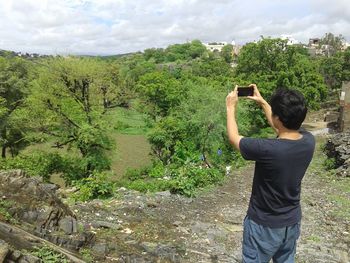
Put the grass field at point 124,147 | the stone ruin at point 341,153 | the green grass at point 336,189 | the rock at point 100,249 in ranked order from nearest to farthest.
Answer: the rock at point 100,249 < the green grass at point 336,189 < the stone ruin at point 341,153 < the grass field at point 124,147

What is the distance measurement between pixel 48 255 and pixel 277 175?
9.73 feet

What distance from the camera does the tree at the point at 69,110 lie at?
19.9 metres

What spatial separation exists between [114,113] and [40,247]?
1838cm

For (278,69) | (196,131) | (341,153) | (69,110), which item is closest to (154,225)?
(341,153)

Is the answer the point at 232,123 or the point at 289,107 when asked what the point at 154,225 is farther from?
the point at 289,107

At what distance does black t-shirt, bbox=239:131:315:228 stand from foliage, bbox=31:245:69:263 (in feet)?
8.28

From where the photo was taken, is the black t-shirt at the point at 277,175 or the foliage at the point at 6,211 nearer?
the black t-shirt at the point at 277,175

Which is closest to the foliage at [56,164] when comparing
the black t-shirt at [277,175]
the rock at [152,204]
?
the rock at [152,204]

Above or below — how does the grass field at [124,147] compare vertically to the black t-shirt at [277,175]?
below

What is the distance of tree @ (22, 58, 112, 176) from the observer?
19875 mm

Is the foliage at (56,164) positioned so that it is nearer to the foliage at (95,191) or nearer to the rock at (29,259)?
the foliage at (95,191)

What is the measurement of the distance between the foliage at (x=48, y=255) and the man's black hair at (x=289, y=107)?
122 inches

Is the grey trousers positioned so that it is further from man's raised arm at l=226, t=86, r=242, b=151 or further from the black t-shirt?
man's raised arm at l=226, t=86, r=242, b=151

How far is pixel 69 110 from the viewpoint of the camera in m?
20.3
